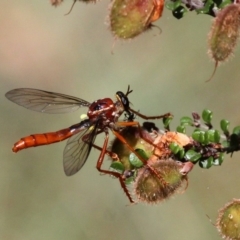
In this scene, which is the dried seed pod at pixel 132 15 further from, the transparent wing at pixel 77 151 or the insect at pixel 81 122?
the transparent wing at pixel 77 151

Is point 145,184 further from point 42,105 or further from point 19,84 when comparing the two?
point 19,84

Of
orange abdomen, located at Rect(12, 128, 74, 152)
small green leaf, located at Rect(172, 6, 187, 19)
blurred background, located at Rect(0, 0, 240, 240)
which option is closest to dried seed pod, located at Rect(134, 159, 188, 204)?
small green leaf, located at Rect(172, 6, 187, 19)

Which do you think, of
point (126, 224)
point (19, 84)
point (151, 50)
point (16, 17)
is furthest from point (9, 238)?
point (16, 17)

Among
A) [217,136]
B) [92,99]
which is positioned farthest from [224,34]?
[92,99]

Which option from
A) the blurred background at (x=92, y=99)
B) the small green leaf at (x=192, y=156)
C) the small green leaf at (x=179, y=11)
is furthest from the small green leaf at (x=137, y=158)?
the blurred background at (x=92, y=99)

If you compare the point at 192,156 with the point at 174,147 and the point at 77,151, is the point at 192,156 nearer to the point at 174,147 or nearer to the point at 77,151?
the point at 174,147

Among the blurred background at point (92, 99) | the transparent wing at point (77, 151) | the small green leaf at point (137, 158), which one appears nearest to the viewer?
the small green leaf at point (137, 158)

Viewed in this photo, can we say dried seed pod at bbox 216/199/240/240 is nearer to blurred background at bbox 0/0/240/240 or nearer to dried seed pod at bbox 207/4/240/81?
dried seed pod at bbox 207/4/240/81
